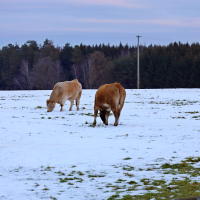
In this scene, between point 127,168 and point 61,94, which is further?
point 61,94

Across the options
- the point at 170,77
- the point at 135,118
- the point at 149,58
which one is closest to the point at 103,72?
the point at 149,58

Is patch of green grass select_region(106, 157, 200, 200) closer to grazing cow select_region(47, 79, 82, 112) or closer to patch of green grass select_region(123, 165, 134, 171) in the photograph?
patch of green grass select_region(123, 165, 134, 171)

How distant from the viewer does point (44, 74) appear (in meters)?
96.2

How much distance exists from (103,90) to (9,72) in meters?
94.0

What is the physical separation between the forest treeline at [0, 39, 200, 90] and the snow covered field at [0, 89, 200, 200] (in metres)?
64.7

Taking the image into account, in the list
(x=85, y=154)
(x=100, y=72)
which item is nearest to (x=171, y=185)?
(x=85, y=154)

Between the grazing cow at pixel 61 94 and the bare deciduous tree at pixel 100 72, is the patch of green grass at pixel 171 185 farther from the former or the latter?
the bare deciduous tree at pixel 100 72

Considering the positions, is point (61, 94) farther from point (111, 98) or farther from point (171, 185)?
point (171, 185)

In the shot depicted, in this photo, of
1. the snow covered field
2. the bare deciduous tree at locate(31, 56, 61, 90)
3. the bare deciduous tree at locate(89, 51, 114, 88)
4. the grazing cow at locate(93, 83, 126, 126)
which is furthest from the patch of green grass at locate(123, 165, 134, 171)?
the bare deciduous tree at locate(89, 51, 114, 88)

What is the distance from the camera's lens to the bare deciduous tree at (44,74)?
308ft

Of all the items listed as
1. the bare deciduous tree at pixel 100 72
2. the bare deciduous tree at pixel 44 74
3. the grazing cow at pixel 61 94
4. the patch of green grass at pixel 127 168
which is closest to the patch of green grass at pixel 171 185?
the patch of green grass at pixel 127 168

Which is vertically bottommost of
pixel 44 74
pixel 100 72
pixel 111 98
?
pixel 111 98

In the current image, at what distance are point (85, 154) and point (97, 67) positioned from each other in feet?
289

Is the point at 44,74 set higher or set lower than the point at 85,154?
higher
